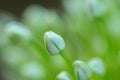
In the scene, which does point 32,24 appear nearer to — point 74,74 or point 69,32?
point 69,32

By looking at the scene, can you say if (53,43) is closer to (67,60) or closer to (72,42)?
(67,60)

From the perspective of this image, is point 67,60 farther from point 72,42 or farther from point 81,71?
point 72,42

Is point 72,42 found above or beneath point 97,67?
above

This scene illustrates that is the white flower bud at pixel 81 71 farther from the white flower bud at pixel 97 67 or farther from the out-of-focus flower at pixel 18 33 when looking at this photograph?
the out-of-focus flower at pixel 18 33

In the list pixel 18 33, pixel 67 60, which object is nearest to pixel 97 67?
pixel 67 60

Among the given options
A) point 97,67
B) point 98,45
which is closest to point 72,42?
point 98,45

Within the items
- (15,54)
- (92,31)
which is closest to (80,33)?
(92,31)

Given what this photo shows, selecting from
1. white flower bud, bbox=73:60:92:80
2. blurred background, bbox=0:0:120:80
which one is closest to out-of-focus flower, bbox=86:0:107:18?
blurred background, bbox=0:0:120:80

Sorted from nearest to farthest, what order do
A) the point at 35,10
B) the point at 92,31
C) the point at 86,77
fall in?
the point at 86,77 < the point at 92,31 < the point at 35,10

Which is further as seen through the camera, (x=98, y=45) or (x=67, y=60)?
(x=98, y=45)

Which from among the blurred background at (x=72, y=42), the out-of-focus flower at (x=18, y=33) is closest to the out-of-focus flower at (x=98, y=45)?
the blurred background at (x=72, y=42)
